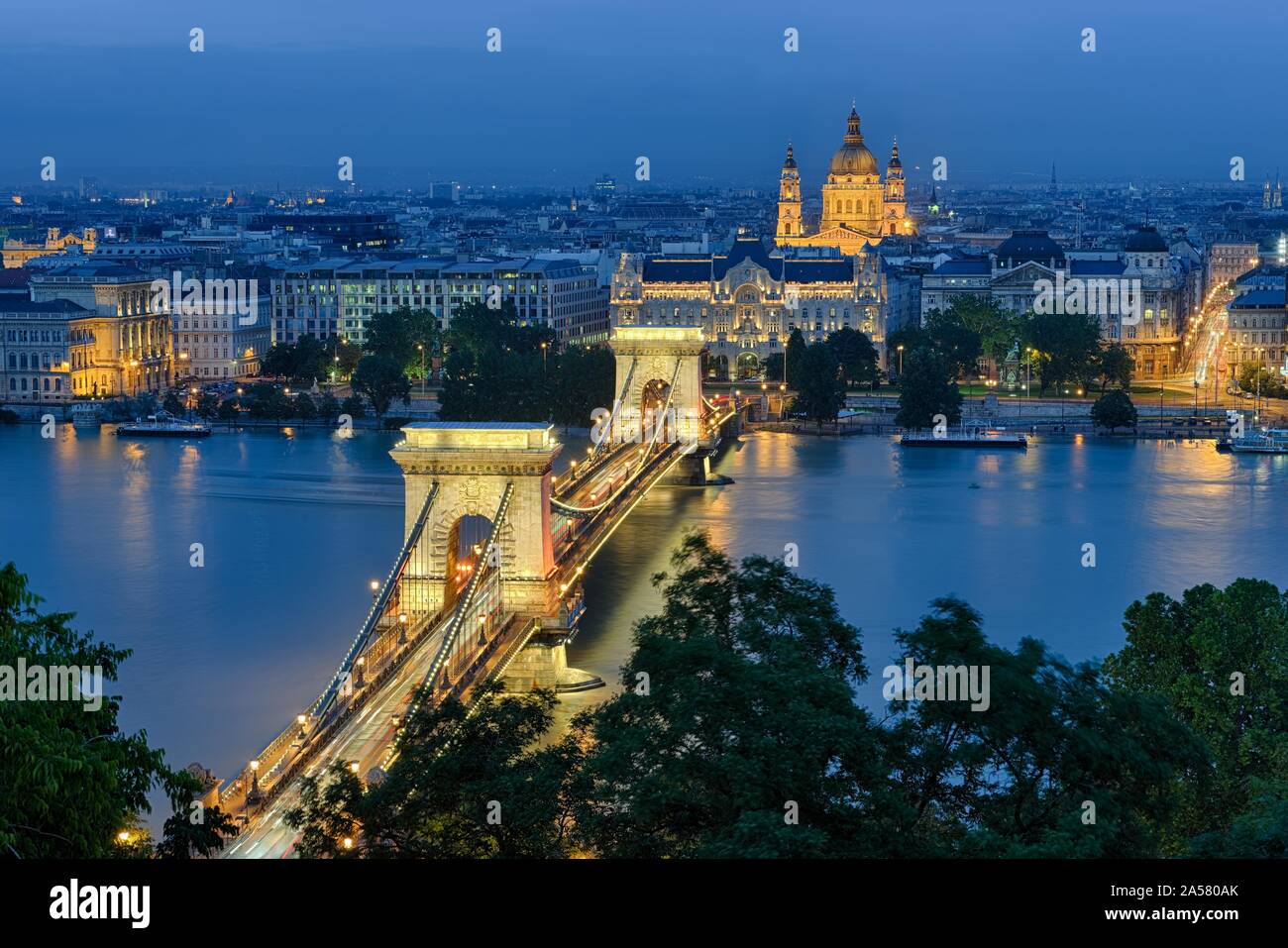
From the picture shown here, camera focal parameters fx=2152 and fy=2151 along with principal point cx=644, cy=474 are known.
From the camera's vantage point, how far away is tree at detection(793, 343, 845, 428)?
31781 millimetres

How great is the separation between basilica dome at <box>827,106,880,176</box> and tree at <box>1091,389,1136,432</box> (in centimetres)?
2450

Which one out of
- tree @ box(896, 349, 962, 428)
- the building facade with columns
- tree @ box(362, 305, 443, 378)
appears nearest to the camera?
tree @ box(896, 349, 962, 428)

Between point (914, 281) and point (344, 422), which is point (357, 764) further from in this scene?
point (914, 281)

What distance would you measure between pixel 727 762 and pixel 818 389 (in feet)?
82.5

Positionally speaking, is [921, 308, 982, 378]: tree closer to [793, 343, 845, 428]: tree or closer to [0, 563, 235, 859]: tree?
[793, 343, 845, 428]: tree

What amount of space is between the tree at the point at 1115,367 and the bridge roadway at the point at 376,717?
19048 mm

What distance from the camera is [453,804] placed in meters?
7.27

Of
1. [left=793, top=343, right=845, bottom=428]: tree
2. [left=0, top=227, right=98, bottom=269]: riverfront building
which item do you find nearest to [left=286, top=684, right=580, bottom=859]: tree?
[left=793, top=343, right=845, bottom=428]: tree

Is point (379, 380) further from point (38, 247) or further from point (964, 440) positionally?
point (38, 247)

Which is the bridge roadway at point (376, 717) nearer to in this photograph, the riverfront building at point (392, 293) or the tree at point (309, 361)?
the tree at point (309, 361)

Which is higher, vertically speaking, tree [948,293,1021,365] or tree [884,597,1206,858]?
tree [948,293,1021,365]

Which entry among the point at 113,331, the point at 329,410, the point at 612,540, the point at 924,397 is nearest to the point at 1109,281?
the point at 924,397

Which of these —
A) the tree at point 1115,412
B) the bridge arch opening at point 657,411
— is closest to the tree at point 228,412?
the bridge arch opening at point 657,411
